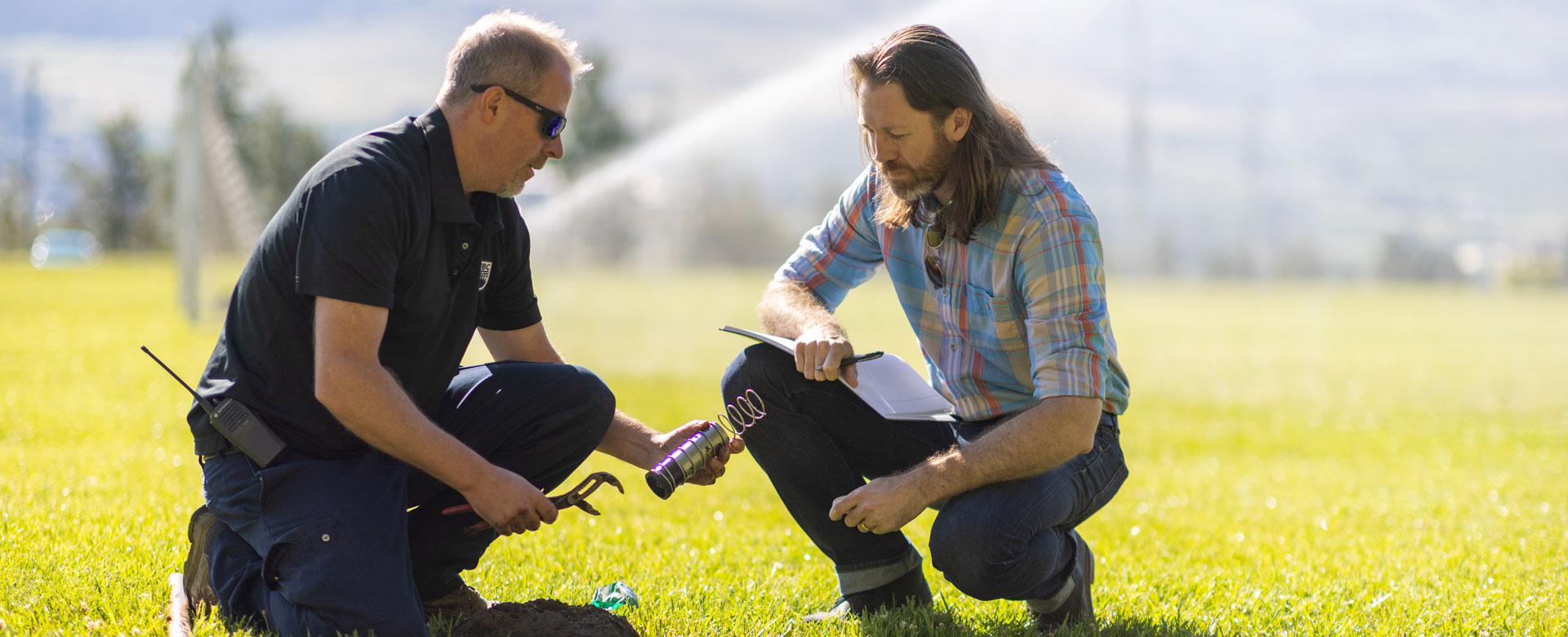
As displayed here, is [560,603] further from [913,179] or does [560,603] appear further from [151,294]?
[151,294]

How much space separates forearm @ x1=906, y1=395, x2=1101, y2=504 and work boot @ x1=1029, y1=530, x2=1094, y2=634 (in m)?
0.47

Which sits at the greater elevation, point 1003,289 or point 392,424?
point 1003,289

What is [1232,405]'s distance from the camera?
12.6 metres

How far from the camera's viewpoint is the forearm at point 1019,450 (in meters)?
3.37

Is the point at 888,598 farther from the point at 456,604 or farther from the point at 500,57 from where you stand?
the point at 500,57

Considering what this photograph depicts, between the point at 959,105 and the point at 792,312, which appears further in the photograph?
the point at 792,312

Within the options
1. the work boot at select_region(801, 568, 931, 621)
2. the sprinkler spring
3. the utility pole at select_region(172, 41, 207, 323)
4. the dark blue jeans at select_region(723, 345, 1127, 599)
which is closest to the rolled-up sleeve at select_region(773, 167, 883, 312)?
the dark blue jeans at select_region(723, 345, 1127, 599)

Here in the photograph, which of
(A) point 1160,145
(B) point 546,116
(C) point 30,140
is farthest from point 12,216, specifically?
(B) point 546,116

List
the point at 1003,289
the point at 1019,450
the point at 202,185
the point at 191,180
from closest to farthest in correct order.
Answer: the point at 1019,450 → the point at 1003,289 → the point at 191,180 → the point at 202,185

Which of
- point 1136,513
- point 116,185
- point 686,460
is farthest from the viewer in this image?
point 116,185

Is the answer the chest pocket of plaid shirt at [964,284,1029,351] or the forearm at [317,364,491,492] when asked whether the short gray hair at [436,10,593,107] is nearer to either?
the forearm at [317,364,491,492]

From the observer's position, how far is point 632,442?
388 cm

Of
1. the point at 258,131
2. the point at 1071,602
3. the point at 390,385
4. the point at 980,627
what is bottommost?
the point at 258,131

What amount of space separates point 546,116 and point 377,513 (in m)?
1.19
